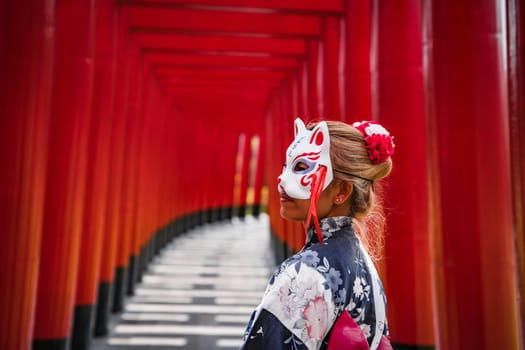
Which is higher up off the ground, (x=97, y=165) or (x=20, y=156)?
(x=97, y=165)

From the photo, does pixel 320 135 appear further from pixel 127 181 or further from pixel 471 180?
pixel 127 181

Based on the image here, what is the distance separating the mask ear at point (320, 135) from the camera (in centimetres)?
140

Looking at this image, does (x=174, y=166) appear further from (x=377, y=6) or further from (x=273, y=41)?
(x=377, y=6)

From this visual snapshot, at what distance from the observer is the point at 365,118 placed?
4457 mm

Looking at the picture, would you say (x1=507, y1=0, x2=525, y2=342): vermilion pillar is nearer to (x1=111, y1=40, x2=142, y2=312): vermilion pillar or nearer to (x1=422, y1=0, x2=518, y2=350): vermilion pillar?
(x1=422, y1=0, x2=518, y2=350): vermilion pillar

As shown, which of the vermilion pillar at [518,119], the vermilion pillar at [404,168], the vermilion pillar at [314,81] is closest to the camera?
the vermilion pillar at [518,119]

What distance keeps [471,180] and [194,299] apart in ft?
18.4

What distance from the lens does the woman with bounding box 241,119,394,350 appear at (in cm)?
118

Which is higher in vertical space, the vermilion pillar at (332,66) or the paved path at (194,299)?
the vermilion pillar at (332,66)

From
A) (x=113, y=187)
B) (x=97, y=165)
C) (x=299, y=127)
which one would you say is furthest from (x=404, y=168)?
(x=113, y=187)

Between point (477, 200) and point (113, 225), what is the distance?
4.82 m

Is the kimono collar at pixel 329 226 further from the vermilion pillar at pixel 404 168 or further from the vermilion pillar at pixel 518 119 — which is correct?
the vermilion pillar at pixel 404 168

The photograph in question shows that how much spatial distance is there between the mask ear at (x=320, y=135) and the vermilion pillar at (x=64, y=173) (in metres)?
3.11

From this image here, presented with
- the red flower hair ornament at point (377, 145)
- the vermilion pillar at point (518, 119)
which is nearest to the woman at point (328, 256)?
the red flower hair ornament at point (377, 145)
